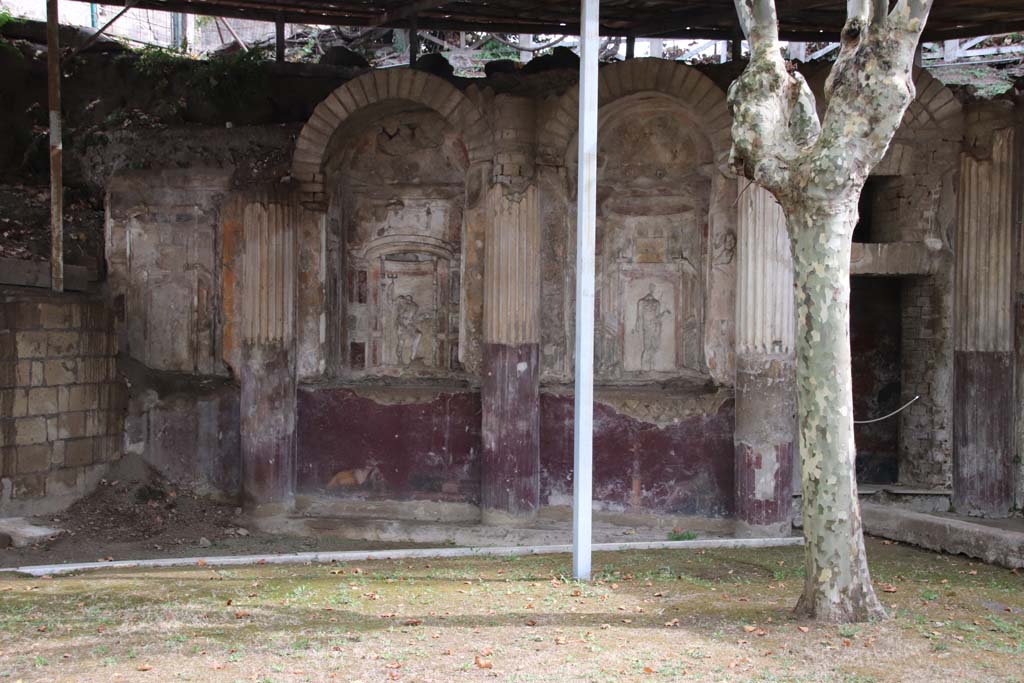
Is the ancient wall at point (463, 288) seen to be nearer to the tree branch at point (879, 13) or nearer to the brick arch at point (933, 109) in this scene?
the brick arch at point (933, 109)

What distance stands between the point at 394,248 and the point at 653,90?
327 cm

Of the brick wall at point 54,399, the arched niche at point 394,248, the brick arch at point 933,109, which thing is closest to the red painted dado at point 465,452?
the arched niche at point 394,248

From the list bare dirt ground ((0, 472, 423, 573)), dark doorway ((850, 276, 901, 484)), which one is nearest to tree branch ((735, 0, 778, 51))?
bare dirt ground ((0, 472, 423, 573))

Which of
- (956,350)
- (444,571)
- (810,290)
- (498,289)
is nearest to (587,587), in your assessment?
(444,571)

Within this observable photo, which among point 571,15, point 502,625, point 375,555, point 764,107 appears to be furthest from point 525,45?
point 502,625

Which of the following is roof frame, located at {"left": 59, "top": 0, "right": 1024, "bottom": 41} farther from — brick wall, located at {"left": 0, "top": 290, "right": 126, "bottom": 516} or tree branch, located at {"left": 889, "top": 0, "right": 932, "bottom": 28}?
tree branch, located at {"left": 889, "top": 0, "right": 932, "bottom": 28}

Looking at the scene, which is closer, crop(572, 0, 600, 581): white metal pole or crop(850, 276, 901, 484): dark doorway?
crop(572, 0, 600, 581): white metal pole

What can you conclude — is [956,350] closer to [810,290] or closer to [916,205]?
[916,205]

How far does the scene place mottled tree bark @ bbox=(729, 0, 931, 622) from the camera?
6000 millimetres

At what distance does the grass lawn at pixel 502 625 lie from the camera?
5.57 meters

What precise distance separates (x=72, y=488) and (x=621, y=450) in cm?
555

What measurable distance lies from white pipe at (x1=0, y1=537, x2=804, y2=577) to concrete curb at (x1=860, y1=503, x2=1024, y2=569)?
2.77ft

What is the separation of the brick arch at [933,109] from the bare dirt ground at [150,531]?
6762 mm

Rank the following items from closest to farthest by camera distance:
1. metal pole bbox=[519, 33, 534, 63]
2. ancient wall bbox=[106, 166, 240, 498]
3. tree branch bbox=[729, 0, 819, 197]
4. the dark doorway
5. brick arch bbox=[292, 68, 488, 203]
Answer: tree branch bbox=[729, 0, 819, 197], brick arch bbox=[292, 68, 488, 203], ancient wall bbox=[106, 166, 240, 498], the dark doorway, metal pole bbox=[519, 33, 534, 63]
